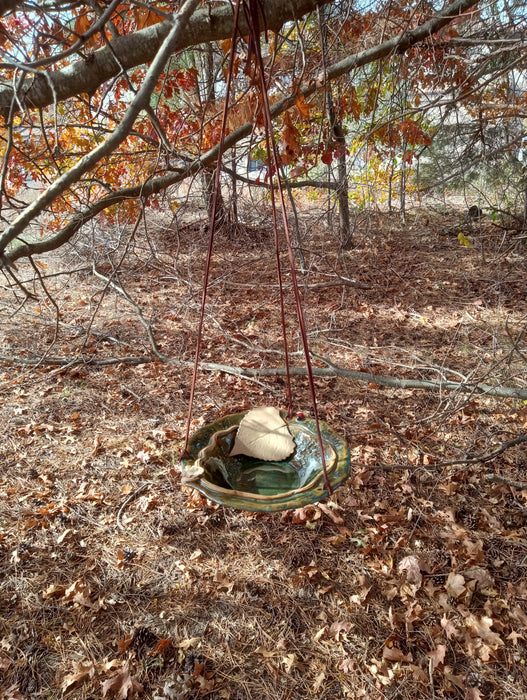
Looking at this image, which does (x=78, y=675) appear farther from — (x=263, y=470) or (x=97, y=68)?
(x=97, y=68)

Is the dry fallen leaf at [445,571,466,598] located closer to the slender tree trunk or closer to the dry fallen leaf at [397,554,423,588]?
the dry fallen leaf at [397,554,423,588]

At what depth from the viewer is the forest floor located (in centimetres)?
224

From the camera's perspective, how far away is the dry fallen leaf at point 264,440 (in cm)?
229

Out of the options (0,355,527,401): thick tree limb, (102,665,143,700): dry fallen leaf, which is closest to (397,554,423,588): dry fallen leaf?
(0,355,527,401): thick tree limb

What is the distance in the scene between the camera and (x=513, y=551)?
9.16ft

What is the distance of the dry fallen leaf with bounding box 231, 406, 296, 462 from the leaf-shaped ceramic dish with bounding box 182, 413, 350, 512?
1.4 inches

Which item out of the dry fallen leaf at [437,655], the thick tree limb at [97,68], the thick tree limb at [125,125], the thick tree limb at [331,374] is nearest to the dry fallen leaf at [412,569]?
the dry fallen leaf at [437,655]

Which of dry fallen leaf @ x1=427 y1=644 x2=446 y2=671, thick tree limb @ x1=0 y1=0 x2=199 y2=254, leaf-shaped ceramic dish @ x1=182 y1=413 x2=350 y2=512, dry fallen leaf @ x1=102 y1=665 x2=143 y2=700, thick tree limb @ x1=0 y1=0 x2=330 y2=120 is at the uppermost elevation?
thick tree limb @ x1=0 y1=0 x2=330 y2=120

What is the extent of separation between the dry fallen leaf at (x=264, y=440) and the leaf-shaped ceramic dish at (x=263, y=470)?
36mm

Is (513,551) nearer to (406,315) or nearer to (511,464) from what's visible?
(511,464)

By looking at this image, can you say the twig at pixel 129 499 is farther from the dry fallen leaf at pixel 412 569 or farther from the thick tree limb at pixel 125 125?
the thick tree limb at pixel 125 125

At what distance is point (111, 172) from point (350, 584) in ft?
21.0

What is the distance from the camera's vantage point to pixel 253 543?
295cm

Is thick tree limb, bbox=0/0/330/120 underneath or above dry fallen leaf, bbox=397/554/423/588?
above
